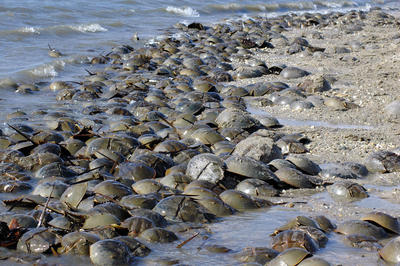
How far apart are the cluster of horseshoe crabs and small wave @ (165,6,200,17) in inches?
358

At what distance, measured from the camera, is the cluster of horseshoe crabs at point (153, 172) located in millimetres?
2758

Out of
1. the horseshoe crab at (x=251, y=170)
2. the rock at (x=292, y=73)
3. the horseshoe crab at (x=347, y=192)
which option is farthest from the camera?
the rock at (x=292, y=73)

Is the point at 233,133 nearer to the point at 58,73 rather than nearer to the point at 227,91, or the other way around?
the point at 227,91

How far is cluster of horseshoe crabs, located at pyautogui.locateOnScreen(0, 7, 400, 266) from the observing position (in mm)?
2758

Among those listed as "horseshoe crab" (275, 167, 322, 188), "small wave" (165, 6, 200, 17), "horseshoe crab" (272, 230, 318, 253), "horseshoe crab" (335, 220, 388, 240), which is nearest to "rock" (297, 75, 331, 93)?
"horseshoe crab" (275, 167, 322, 188)

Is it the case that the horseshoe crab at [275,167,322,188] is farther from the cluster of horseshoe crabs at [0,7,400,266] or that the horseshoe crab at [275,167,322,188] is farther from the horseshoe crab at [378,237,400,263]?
the horseshoe crab at [378,237,400,263]

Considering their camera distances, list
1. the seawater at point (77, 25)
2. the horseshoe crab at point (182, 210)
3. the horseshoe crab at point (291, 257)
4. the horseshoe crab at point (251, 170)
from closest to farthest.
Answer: the horseshoe crab at point (291, 257), the horseshoe crab at point (182, 210), the horseshoe crab at point (251, 170), the seawater at point (77, 25)

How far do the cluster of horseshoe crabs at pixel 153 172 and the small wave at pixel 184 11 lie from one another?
910 cm

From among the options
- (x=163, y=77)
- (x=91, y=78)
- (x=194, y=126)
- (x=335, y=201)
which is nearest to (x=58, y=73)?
(x=91, y=78)

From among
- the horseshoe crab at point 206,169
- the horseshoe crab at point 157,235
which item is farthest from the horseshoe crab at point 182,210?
the horseshoe crab at point 206,169

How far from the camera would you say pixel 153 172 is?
150 inches

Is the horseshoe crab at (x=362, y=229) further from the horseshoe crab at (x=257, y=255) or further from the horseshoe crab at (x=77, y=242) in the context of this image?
the horseshoe crab at (x=77, y=242)

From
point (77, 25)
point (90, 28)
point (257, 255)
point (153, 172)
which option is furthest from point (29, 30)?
point (257, 255)

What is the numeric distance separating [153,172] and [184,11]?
1277 cm
